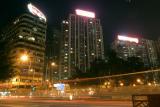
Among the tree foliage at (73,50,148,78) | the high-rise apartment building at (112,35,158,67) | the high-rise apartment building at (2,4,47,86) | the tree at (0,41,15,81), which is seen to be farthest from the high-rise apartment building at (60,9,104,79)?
the tree at (0,41,15,81)

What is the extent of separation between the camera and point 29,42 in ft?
409

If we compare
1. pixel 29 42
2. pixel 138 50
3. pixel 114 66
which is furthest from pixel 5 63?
pixel 138 50

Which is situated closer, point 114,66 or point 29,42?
point 114,66

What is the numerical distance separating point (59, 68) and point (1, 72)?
131 m

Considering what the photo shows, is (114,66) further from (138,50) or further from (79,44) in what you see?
(138,50)

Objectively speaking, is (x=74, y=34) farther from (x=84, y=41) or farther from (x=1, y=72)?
(x=1, y=72)

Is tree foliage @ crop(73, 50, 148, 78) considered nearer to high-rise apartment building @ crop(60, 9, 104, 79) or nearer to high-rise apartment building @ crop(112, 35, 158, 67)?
high-rise apartment building @ crop(60, 9, 104, 79)

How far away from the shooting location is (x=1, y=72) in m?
30.0

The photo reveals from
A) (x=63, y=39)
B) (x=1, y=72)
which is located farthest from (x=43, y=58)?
(x=1, y=72)

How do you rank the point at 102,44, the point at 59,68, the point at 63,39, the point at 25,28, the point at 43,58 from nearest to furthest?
the point at 25,28
the point at 43,58
the point at 59,68
the point at 63,39
the point at 102,44

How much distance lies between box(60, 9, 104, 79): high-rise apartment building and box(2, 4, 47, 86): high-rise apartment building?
3213cm

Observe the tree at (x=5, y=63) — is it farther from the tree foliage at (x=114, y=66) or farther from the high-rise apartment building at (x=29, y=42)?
the high-rise apartment building at (x=29, y=42)

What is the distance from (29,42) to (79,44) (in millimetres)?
53781

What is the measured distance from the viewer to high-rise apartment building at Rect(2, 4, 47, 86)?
114175 millimetres
